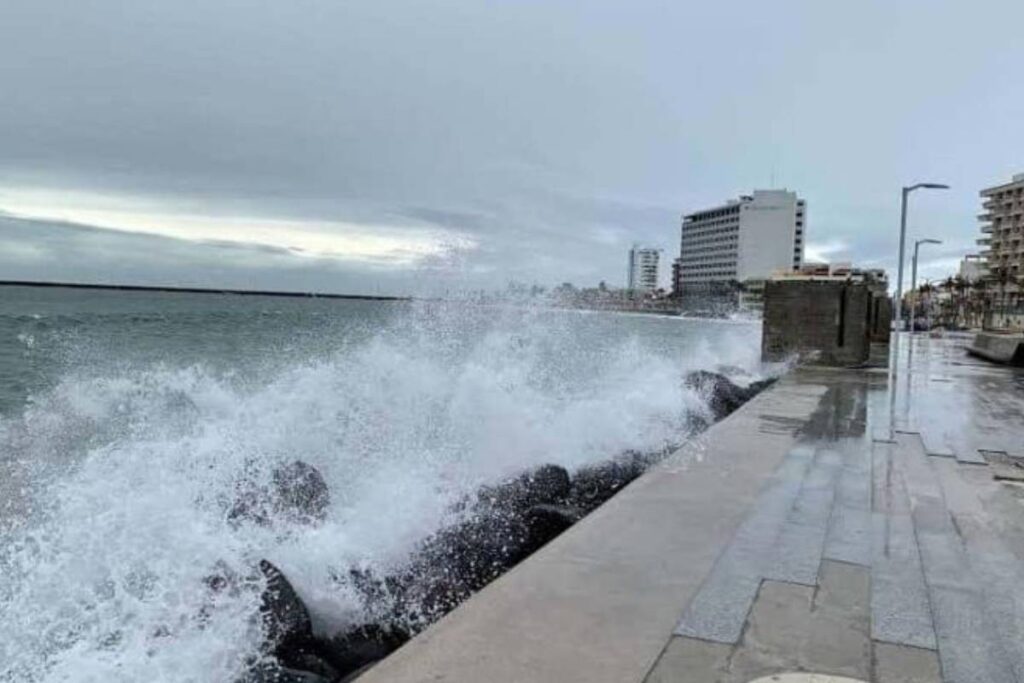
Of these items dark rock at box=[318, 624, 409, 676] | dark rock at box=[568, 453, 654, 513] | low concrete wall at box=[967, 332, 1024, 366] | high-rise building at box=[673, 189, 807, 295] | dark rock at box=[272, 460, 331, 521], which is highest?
high-rise building at box=[673, 189, 807, 295]

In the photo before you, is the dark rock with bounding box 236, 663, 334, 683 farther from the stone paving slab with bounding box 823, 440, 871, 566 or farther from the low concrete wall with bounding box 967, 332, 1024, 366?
the low concrete wall with bounding box 967, 332, 1024, 366

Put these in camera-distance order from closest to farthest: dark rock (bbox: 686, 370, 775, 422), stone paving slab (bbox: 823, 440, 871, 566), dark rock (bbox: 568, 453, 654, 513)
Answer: stone paving slab (bbox: 823, 440, 871, 566) < dark rock (bbox: 568, 453, 654, 513) < dark rock (bbox: 686, 370, 775, 422)

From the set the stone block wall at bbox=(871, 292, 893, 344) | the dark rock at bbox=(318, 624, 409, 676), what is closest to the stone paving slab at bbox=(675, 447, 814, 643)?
the dark rock at bbox=(318, 624, 409, 676)

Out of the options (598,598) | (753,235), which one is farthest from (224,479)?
(753,235)

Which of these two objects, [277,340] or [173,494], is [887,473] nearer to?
[173,494]

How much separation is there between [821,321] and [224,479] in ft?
62.0

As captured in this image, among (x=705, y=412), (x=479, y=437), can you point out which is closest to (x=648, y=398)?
(x=705, y=412)

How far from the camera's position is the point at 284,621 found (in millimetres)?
4297

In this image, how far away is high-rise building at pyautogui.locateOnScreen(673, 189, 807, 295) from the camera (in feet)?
265

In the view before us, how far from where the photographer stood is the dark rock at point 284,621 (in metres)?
4.17

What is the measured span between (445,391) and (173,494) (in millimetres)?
6380

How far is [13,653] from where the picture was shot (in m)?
4.19

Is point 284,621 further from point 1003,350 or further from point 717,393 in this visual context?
point 1003,350

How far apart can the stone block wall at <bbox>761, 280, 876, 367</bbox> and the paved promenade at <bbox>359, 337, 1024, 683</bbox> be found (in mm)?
14607
